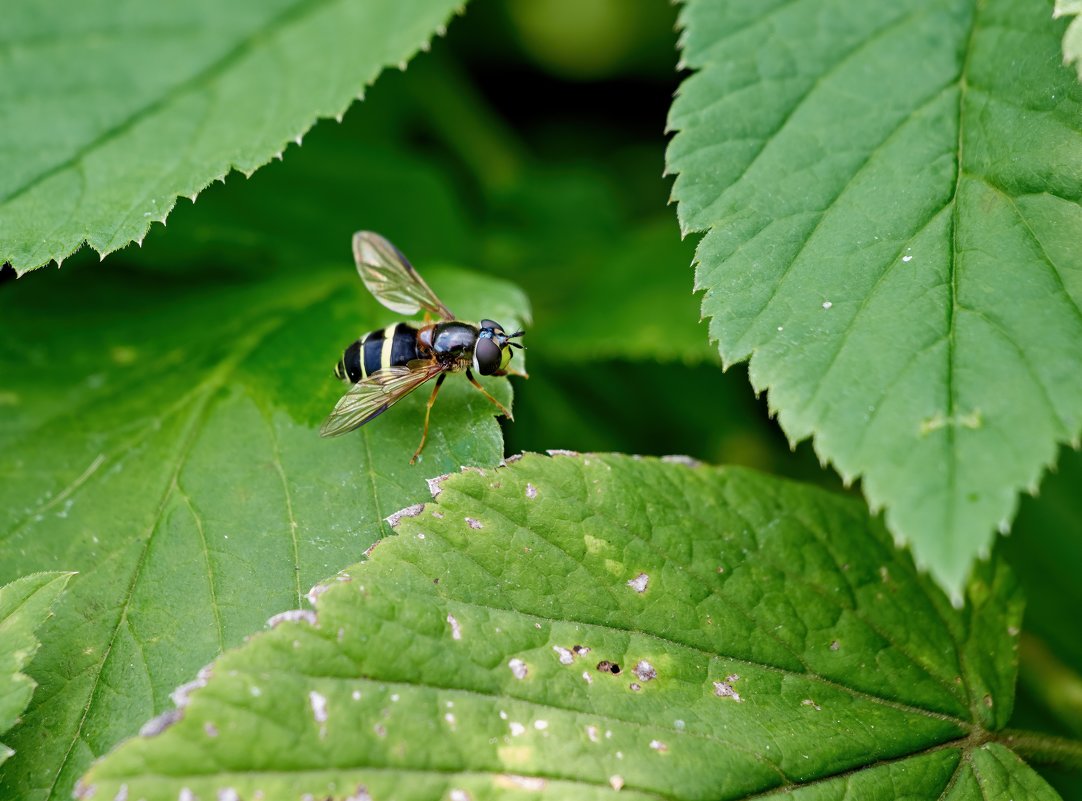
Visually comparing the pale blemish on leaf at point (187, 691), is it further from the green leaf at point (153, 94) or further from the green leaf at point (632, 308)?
the green leaf at point (632, 308)

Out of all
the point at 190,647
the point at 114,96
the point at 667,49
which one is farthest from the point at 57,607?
the point at 667,49

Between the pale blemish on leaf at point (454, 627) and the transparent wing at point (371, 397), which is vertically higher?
the transparent wing at point (371, 397)

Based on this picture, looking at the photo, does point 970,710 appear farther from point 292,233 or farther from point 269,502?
point 292,233

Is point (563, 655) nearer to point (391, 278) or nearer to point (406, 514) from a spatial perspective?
point (406, 514)

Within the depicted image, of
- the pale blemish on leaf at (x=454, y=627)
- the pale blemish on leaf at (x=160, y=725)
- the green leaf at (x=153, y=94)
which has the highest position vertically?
the green leaf at (x=153, y=94)

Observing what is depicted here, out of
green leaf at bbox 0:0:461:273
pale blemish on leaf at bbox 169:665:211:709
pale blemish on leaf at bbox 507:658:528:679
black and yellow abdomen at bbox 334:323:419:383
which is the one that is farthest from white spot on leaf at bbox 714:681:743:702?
green leaf at bbox 0:0:461:273

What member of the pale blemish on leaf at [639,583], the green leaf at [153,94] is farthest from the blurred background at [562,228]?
the pale blemish on leaf at [639,583]

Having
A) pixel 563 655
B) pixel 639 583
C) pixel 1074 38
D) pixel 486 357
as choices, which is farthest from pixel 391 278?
pixel 1074 38
